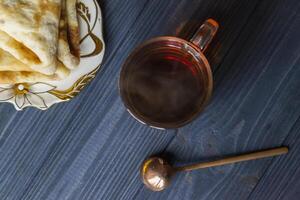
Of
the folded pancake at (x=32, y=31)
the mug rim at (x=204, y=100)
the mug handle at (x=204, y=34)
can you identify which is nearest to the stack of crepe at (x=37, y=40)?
the folded pancake at (x=32, y=31)

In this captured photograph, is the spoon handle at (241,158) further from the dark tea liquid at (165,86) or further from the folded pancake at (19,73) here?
the folded pancake at (19,73)

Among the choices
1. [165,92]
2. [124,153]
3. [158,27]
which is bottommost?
[124,153]

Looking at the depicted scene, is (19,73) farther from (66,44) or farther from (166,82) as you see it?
(166,82)

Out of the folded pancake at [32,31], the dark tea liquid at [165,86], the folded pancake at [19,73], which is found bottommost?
the folded pancake at [19,73]

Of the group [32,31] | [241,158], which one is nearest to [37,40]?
[32,31]

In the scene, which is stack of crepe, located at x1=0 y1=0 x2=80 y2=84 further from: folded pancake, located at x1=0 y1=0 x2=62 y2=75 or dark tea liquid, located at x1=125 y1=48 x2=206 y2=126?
dark tea liquid, located at x1=125 y1=48 x2=206 y2=126

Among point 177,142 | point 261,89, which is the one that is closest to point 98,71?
point 177,142

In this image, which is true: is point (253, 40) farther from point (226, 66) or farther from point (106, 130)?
point (106, 130)
